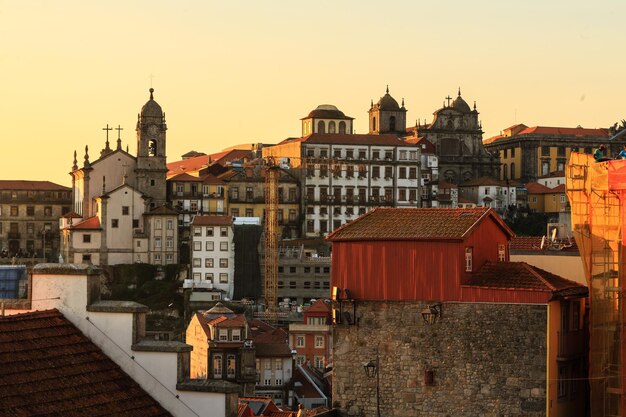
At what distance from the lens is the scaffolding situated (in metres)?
28.3

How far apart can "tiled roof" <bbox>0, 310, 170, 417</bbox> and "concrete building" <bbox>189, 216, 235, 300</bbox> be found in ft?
327

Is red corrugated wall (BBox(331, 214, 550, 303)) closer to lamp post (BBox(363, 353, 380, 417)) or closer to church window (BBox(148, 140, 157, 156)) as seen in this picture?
lamp post (BBox(363, 353, 380, 417))

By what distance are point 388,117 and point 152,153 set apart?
42281 millimetres

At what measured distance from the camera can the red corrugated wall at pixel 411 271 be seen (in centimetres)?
2781

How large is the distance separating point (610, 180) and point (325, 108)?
124 m

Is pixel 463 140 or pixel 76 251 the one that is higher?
pixel 463 140

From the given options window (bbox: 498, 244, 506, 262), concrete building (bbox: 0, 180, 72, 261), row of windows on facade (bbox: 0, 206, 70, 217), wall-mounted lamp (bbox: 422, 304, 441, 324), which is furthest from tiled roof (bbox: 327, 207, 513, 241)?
row of windows on facade (bbox: 0, 206, 70, 217)

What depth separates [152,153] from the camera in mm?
118688

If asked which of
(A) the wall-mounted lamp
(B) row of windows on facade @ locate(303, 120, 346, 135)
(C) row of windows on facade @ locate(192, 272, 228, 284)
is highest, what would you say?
(B) row of windows on facade @ locate(303, 120, 346, 135)

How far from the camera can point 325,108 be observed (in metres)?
153

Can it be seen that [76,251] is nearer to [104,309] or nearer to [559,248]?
[559,248]

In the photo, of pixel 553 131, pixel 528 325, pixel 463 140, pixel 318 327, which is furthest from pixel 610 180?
pixel 553 131

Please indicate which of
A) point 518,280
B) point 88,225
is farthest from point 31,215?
point 518,280

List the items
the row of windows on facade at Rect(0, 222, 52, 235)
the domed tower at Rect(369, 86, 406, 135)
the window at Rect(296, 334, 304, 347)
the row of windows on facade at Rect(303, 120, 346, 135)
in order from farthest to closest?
the domed tower at Rect(369, 86, 406, 135) → the row of windows on facade at Rect(303, 120, 346, 135) → the row of windows on facade at Rect(0, 222, 52, 235) → the window at Rect(296, 334, 304, 347)
